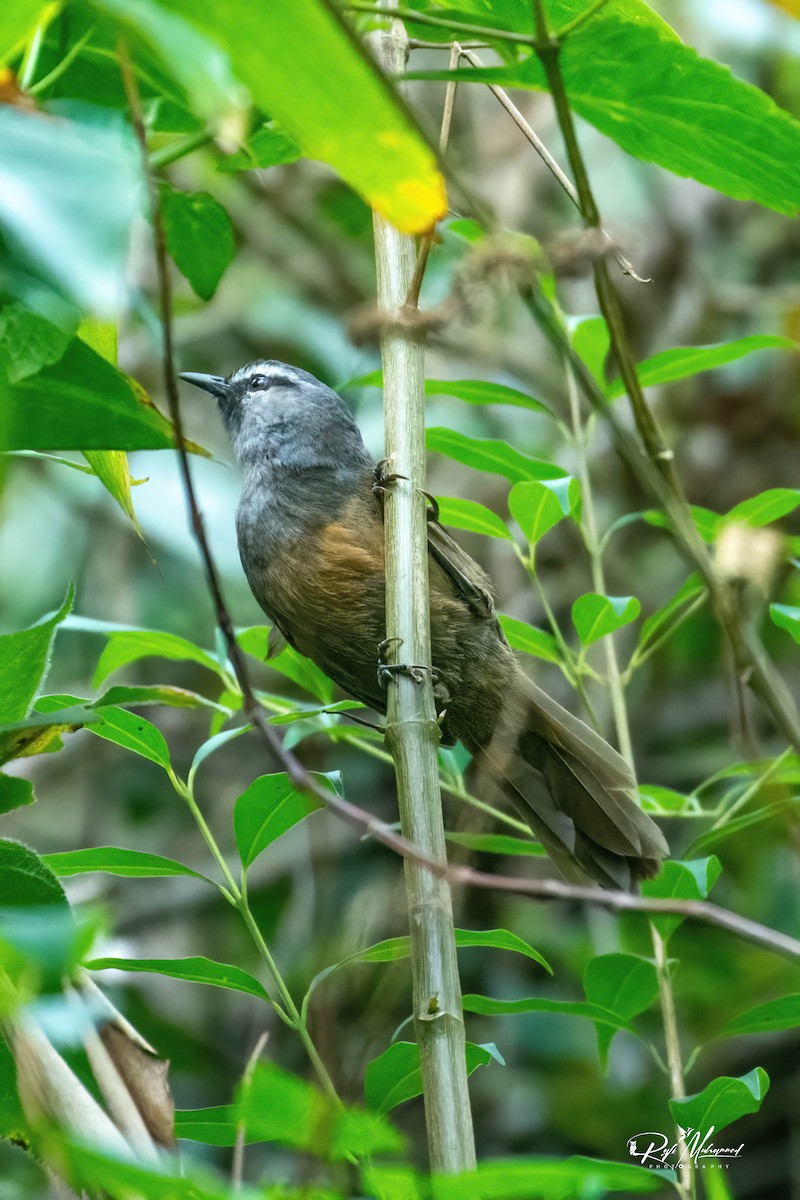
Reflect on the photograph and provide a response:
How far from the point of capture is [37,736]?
146 cm

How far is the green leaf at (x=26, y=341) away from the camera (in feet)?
3.55

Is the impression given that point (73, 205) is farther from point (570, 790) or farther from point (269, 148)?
point (570, 790)

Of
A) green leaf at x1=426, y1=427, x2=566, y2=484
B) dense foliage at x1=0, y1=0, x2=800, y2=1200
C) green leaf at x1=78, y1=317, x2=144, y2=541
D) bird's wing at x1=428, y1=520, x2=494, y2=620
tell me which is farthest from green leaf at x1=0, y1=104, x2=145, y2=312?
bird's wing at x1=428, y1=520, x2=494, y2=620

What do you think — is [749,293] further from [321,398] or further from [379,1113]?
[379,1113]

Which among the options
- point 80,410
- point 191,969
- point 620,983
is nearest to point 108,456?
point 80,410

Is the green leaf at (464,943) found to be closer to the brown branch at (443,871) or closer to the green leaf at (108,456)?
the brown branch at (443,871)

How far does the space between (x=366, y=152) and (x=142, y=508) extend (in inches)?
152

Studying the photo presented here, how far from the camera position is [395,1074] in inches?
64.9

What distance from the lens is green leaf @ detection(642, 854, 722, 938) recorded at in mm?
1823

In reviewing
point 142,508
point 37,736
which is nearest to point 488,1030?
point 142,508

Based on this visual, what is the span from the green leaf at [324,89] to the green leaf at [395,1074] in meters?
1.20

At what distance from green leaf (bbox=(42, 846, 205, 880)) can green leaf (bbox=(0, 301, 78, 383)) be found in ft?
2.58

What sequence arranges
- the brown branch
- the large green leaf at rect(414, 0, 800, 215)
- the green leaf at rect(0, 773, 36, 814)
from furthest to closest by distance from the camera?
the green leaf at rect(0, 773, 36, 814), the large green leaf at rect(414, 0, 800, 215), the brown branch

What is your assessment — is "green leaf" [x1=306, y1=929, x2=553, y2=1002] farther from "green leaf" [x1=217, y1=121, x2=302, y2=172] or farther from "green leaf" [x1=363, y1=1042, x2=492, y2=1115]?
"green leaf" [x1=217, y1=121, x2=302, y2=172]
